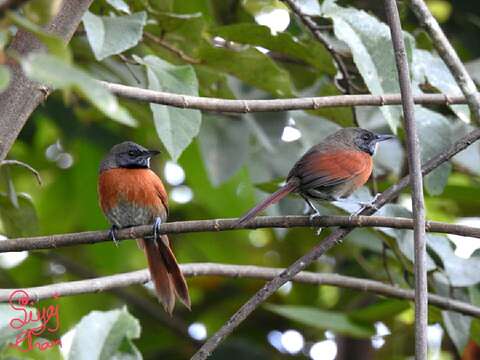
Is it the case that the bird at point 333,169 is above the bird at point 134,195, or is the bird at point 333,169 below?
above

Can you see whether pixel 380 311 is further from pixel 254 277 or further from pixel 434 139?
pixel 254 277

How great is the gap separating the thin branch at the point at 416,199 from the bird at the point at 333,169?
1.12m

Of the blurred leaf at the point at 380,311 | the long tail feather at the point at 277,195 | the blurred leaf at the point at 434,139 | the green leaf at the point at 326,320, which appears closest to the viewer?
the long tail feather at the point at 277,195

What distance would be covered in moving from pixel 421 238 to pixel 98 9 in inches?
85.3

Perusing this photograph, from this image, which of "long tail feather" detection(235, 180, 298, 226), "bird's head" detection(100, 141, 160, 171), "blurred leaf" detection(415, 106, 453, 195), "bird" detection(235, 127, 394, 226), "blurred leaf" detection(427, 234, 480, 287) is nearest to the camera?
"long tail feather" detection(235, 180, 298, 226)

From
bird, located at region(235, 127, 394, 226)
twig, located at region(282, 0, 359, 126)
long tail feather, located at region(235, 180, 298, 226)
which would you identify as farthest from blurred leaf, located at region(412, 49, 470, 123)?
long tail feather, located at region(235, 180, 298, 226)

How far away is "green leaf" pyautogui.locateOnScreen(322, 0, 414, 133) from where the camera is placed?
3.56 m

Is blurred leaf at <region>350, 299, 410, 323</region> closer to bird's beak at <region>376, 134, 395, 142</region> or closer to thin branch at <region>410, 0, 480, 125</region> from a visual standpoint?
bird's beak at <region>376, 134, 395, 142</region>

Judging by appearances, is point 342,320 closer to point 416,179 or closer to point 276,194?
point 276,194

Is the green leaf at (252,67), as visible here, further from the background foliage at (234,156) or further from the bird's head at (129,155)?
the bird's head at (129,155)

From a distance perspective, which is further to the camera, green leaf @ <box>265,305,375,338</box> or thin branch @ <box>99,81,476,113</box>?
green leaf @ <box>265,305,375,338</box>

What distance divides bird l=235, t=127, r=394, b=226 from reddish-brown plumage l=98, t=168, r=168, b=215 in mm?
929

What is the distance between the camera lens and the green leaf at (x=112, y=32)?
3229 millimetres

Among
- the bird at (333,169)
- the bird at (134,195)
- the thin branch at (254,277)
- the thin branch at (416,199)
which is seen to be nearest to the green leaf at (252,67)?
the bird at (333,169)
